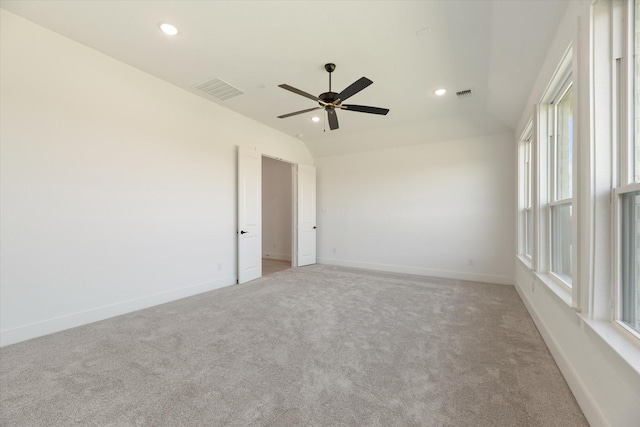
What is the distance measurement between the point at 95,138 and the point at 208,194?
5.03ft

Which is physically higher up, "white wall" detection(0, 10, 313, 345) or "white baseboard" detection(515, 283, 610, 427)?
"white wall" detection(0, 10, 313, 345)

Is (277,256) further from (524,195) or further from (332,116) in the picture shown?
(524,195)

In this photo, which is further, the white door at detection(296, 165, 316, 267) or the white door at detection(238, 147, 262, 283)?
the white door at detection(296, 165, 316, 267)

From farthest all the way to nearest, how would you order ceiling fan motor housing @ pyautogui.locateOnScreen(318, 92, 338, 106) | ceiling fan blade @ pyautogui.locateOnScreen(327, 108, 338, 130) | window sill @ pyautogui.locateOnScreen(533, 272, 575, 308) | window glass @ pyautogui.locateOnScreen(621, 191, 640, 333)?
ceiling fan blade @ pyautogui.locateOnScreen(327, 108, 338, 130) → ceiling fan motor housing @ pyautogui.locateOnScreen(318, 92, 338, 106) → window sill @ pyautogui.locateOnScreen(533, 272, 575, 308) → window glass @ pyautogui.locateOnScreen(621, 191, 640, 333)

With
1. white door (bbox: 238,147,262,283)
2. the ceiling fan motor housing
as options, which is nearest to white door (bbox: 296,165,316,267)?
white door (bbox: 238,147,262,283)

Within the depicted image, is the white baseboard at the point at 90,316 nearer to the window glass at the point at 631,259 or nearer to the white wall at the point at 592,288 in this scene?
the white wall at the point at 592,288

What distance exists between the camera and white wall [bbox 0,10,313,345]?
97.9 inches

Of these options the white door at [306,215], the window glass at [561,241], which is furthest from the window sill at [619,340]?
the white door at [306,215]

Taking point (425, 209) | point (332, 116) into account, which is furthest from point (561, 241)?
point (425, 209)

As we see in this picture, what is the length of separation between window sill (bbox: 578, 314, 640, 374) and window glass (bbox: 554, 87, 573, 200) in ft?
4.41

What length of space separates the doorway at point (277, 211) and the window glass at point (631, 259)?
621 cm

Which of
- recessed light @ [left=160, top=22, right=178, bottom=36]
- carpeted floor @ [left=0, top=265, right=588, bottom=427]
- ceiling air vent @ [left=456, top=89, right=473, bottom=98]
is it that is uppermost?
recessed light @ [left=160, top=22, right=178, bottom=36]

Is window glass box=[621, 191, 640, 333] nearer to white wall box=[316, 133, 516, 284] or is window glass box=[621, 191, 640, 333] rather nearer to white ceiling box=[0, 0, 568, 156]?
white ceiling box=[0, 0, 568, 156]

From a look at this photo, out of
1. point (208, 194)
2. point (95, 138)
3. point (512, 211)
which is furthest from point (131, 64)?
point (512, 211)
